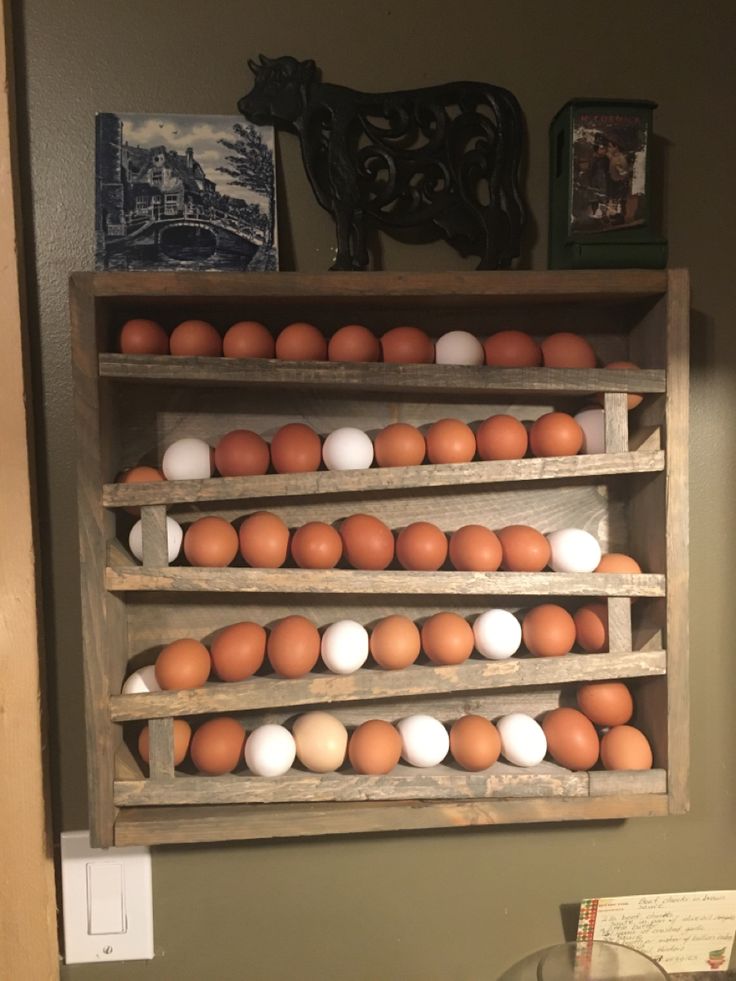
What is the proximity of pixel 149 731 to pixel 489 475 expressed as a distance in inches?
25.5

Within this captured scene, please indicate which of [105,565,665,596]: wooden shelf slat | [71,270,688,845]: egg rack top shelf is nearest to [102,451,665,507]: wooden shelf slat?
[71,270,688,845]: egg rack top shelf

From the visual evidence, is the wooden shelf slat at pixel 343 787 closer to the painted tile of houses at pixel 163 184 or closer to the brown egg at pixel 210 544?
the brown egg at pixel 210 544

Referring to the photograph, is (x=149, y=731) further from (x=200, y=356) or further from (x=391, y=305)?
(x=391, y=305)

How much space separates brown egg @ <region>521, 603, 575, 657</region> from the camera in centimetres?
122

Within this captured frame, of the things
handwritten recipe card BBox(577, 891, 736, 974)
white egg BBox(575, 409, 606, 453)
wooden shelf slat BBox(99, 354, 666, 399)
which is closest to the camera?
wooden shelf slat BBox(99, 354, 666, 399)

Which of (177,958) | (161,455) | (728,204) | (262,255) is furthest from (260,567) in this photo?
(728,204)

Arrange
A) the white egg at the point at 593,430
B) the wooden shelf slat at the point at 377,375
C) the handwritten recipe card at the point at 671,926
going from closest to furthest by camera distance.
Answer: the wooden shelf slat at the point at 377,375, the white egg at the point at 593,430, the handwritten recipe card at the point at 671,926

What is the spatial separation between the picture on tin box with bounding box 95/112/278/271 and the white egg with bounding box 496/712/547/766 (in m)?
0.84

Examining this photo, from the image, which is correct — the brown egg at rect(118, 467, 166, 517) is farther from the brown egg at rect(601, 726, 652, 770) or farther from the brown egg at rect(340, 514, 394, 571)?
the brown egg at rect(601, 726, 652, 770)

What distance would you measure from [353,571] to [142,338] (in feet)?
1.57

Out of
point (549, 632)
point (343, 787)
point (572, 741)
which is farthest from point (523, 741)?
point (343, 787)

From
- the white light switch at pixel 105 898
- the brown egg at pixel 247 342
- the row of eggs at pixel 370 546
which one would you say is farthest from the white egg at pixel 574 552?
the white light switch at pixel 105 898

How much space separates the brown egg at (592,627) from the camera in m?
1.22

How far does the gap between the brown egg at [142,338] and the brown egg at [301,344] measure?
0.60 ft
